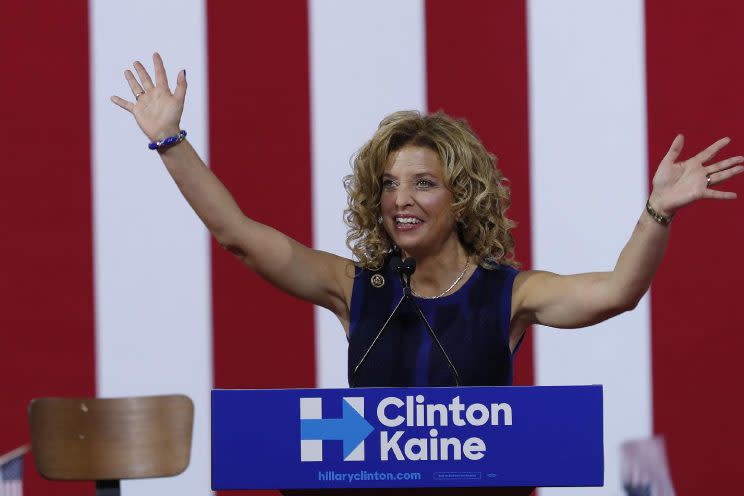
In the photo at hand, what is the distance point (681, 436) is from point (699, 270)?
0.45 metres

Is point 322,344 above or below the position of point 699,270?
below

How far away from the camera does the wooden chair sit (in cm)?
235

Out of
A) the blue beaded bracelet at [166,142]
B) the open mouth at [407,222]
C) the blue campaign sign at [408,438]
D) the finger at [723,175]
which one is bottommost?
the blue campaign sign at [408,438]

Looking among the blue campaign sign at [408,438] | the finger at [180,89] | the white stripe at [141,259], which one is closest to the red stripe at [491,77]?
the white stripe at [141,259]

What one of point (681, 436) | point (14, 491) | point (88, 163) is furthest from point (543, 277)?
point (88, 163)

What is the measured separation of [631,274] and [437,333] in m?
0.36

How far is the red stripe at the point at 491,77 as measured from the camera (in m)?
2.94

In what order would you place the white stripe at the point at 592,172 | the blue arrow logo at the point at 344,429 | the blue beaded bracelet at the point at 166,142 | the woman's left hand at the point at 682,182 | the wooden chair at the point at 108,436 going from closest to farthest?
the blue arrow logo at the point at 344,429 < the woman's left hand at the point at 682,182 < the blue beaded bracelet at the point at 166,142 < the wooden chair at the point at 108,436 < the white stripe at the point at 592,172

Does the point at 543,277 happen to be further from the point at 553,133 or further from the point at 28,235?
the point at 28,235

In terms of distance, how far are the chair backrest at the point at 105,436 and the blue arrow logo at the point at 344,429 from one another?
1082 mm

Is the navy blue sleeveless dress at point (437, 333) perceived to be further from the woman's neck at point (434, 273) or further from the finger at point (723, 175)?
the finger at point (723, 175)

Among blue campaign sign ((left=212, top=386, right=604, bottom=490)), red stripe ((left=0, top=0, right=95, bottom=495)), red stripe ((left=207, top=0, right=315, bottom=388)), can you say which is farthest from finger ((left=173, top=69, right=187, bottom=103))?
red stripe ((left=0, top=0, right=95, bottom=495))

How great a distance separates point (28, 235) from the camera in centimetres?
293

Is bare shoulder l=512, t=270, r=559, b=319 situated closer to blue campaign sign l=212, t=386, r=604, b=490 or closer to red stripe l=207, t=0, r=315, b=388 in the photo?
blue campaign sign l=212, t=386, r=604, b=490
